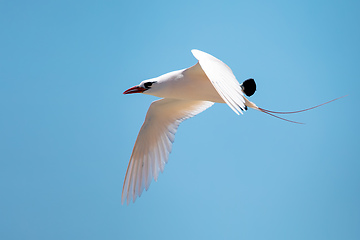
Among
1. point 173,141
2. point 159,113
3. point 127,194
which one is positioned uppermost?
point 159,113

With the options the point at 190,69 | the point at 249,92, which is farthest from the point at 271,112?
the point at 190,69

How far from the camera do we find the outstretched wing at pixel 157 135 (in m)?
2.47

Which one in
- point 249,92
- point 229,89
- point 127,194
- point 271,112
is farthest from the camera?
point 127,194

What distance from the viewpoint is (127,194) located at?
2.41 m

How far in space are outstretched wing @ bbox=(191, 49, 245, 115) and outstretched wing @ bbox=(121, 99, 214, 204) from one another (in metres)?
0.72

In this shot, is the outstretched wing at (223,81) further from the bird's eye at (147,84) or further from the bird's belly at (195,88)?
the bird's eye at (147,84)

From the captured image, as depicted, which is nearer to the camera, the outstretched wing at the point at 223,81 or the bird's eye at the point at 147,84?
the outstretched wing at the point at 223,81

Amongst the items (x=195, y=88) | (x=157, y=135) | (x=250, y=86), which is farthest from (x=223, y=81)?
(x=157, y=135)

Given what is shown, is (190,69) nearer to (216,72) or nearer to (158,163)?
(216,72)

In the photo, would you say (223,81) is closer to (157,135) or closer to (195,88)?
(195,88)

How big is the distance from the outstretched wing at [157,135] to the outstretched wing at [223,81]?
717mm

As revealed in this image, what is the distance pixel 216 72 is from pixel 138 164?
105 cm

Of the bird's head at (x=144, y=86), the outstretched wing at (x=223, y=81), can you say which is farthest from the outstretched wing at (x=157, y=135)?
the outstretched wing at (x=223, y=81)

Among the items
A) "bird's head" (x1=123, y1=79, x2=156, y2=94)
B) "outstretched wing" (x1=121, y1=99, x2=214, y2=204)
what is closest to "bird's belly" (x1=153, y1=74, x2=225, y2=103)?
"bird's head" (x1=123, y1=79, x2=156, y2=94)
